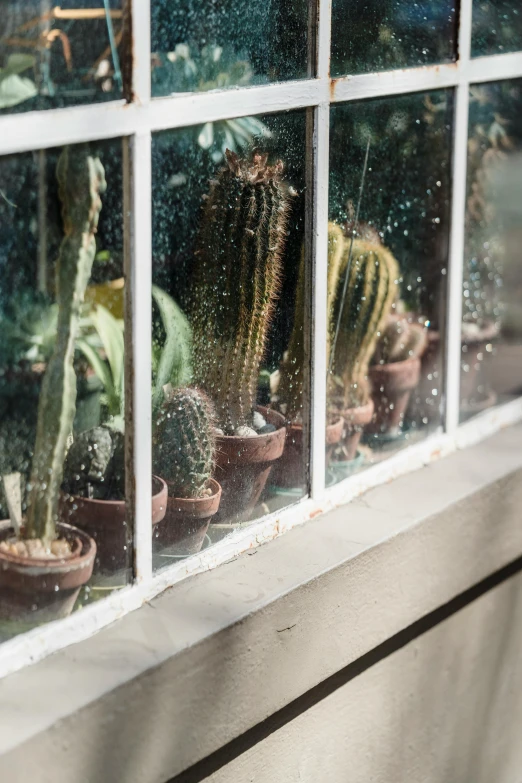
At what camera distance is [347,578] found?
1756 millimetres

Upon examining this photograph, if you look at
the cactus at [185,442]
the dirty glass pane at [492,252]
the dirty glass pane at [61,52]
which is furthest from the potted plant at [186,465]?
the dirty glass pane at [492,252]

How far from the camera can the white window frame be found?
1.36 metres

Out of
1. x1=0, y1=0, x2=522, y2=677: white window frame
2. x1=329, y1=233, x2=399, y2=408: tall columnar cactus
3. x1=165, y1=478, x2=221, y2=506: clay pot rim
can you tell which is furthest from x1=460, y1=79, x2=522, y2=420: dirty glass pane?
x1=165, y1=478, x2=221, y2=506: clay pot rim

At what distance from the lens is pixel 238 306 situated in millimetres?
1666

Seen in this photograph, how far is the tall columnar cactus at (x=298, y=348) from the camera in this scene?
178 cm

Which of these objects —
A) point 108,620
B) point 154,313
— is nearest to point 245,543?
point 108,620

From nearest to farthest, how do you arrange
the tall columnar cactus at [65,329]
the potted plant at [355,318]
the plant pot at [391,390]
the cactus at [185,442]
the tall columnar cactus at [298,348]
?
the tall columnar cactus at [65,329] → the cactus at [185,442] → the tall columnar cactus at [298,348] → the potted plant at [355,318] → the plant pot at [391,390]

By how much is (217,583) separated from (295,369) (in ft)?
1.34

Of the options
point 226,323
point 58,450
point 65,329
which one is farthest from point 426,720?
point 65,329

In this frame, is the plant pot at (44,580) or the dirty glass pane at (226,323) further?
the dirty glass pane at (226,323)

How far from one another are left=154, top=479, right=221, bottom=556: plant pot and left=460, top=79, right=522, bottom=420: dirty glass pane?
0.85 m

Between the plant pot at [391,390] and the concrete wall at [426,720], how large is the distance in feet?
1.37

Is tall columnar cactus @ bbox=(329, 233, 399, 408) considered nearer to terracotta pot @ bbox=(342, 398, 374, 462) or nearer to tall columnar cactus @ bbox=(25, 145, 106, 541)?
terracotta pot @ bbox=(342, 398, 374, 462)

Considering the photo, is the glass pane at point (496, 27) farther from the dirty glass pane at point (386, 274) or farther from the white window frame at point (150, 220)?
the dirty glass pane at point (386, 274)
